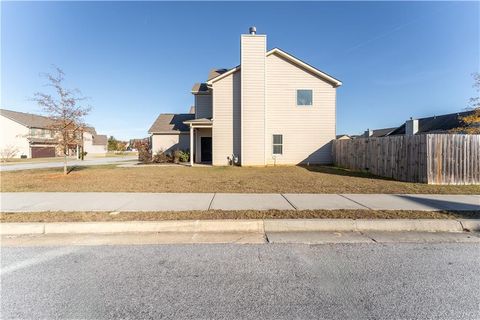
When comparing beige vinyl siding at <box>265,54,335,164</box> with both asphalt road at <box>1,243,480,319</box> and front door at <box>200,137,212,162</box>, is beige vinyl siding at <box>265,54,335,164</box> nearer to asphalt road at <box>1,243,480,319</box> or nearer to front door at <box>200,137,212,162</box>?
front door at <box>200,137,212,162</box>

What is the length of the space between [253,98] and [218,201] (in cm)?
1227

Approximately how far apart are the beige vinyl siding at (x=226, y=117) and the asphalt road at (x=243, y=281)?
560 inches

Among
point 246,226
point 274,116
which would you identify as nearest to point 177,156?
point 274,116

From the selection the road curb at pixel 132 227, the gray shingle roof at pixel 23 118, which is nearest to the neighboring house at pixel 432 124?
the road curb at pixel 132 227

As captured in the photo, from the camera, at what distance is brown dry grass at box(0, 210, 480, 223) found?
5008 millimetres

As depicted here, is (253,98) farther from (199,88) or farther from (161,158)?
(161,158)

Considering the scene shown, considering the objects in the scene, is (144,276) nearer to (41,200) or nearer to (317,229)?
(317,229)

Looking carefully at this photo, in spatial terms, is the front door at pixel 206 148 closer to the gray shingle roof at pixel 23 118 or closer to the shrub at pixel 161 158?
the shrub at pixel 161 158

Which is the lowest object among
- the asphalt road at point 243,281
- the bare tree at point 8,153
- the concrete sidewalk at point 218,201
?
the asphalt road at point 243,281

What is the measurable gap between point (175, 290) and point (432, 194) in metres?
8.60

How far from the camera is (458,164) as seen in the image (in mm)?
9617

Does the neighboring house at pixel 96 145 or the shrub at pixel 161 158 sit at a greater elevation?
the neighboring house at pixel 96 145

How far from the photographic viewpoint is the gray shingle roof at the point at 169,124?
22036 millimetres


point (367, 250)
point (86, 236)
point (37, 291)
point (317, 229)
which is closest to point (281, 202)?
point (317, 229)
